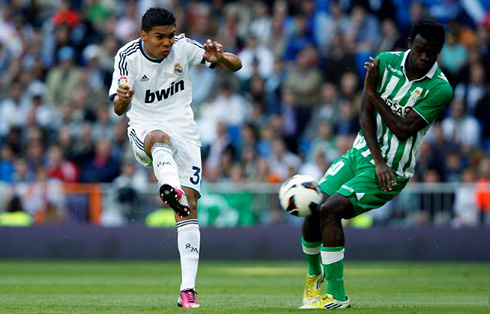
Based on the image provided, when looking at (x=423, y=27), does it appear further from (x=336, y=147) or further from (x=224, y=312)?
(x=336, y=147)

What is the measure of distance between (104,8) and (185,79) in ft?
45.5

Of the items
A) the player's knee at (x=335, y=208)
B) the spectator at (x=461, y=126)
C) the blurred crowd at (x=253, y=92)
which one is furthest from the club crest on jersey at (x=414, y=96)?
the spectator at (x=461, y=126)

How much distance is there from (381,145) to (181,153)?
1.84 m

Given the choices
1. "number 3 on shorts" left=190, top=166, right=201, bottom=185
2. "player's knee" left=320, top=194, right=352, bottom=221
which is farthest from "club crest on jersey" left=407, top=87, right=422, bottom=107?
"number 3 on shorts" left=190, top=166, right=201, bottom=185

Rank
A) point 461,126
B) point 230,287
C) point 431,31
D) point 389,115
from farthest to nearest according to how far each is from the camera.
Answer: point 461,126
point 230,287
point 389,115
point 431,31

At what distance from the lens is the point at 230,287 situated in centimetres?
1301

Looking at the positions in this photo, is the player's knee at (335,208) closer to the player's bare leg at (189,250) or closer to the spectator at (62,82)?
the player's bare leg at (189,250)

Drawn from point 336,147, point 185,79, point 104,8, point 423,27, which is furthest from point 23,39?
point 423,27

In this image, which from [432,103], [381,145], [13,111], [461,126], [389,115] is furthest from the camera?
[13,111]

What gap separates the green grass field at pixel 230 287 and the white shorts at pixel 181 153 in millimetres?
1157

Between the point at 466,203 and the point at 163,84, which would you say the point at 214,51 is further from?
the point at 466,203

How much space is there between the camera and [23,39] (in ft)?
77.8

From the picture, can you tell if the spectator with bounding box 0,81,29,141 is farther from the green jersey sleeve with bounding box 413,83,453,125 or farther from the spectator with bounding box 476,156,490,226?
the green jersey sleeve with bounding box 413,83,453,125

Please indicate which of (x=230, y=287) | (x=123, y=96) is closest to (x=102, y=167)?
(x=230, y=287)
